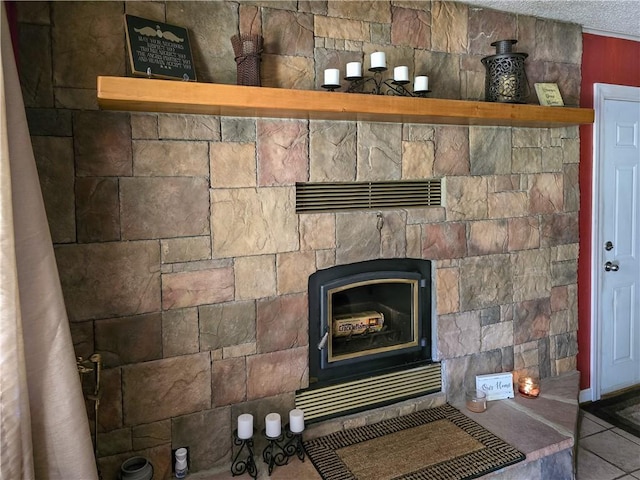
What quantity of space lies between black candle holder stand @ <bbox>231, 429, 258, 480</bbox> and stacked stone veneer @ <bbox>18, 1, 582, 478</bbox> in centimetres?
6

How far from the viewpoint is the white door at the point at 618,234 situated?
3283mm

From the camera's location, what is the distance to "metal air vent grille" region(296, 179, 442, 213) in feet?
7.77

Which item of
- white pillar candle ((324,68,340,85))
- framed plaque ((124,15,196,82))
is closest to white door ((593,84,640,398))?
white pillar candle ((324,68,340,85))

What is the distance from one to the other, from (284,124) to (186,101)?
0.52 meters

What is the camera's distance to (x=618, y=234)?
3396 millimetres

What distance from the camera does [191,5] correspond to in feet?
6.84

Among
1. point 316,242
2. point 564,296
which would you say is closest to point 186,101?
point 316,242

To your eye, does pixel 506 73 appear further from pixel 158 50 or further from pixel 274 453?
pixel 274 453

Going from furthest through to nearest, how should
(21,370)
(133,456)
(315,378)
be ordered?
(315,378)
(133,456)
(21,370)

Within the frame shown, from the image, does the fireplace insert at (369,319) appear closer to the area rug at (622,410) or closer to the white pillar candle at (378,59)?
the white pillar candle at (378,59)

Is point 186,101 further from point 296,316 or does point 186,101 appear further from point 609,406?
point 609,406

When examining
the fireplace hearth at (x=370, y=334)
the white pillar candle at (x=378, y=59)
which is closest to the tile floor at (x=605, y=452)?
the fireplace hearth at (x=370, y=334)

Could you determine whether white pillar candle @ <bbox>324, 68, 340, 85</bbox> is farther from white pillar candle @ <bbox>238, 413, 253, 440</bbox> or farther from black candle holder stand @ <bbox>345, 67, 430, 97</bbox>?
white pillar candle @ <bbox>238, 413, 253, 440</bbox>

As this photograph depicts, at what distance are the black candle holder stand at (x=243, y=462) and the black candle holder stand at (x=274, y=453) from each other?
0.06 metres
